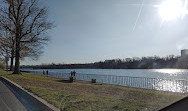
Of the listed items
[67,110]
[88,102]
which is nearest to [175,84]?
[88,102]

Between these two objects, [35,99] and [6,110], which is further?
[35,99]

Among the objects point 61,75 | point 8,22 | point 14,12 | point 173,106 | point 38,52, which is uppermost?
point 14,12

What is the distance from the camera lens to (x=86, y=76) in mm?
25688

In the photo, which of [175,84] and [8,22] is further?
[8,22]

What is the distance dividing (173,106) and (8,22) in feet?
79.0

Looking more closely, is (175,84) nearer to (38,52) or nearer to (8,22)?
(38,52)

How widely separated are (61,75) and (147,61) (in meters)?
34.0

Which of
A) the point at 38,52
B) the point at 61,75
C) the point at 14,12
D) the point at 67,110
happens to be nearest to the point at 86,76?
the point at 61,75

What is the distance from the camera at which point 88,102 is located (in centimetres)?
602

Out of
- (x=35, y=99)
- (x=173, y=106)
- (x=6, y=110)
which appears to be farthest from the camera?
(x=35, y=99)

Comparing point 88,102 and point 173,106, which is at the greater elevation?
point 173,106

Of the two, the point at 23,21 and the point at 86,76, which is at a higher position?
the point at 23,21

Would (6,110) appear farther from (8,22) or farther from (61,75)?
(61,75)

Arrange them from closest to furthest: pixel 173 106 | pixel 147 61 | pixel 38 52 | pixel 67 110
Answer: pixel 173 106
pixel 67 110
pixel 38 52
pixel 147 61
